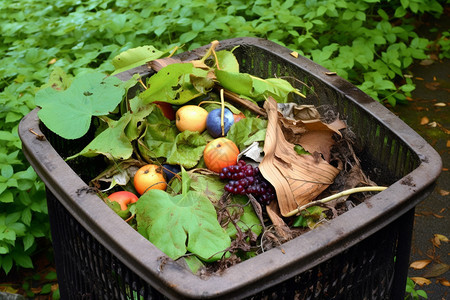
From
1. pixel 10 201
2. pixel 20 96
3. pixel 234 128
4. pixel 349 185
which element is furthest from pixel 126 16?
pixel 349 185

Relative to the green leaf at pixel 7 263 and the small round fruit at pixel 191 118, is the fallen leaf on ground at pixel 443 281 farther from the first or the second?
the green leaf at pixel 7 263

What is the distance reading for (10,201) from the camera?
210 cm

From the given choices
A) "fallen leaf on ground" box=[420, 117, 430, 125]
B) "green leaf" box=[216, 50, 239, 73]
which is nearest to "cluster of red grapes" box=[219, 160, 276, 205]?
"green leaf" box=[216, 50, 239, 73]

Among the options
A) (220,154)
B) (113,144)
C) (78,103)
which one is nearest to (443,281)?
(220,154)

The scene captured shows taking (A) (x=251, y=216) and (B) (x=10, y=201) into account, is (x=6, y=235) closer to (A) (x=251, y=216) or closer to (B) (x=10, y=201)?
(B) (x=10, y=201)

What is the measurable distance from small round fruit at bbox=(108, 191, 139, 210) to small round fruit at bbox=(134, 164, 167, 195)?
4 cm

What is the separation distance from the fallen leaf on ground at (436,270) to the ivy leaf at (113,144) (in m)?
1.38

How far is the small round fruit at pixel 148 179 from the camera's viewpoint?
66.7 inches

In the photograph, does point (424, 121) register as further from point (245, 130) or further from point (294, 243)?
point (294, 243)

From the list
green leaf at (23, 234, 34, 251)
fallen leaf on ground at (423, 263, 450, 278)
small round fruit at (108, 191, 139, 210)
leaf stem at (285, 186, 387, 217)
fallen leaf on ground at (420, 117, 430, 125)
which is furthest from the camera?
fallen leaf on ground at (420, 117, 430, 125)

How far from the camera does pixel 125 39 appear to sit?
9.97 feet

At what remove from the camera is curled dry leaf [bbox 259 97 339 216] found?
5.01ft

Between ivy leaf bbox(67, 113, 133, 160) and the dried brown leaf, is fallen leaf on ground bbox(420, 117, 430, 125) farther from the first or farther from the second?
ivy leaf bbox(67, 113, 133, 160)

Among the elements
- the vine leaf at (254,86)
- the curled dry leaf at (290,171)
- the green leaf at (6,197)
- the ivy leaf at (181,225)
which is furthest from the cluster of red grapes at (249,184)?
the green leaf at (6,197)
